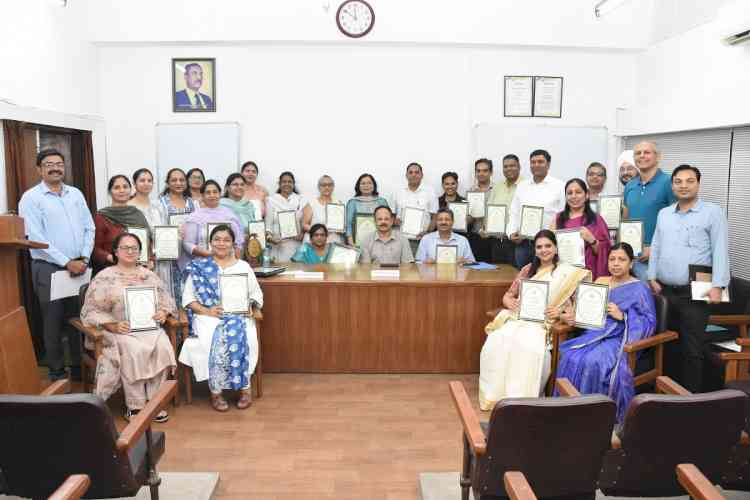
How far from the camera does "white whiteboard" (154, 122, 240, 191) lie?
6527 millimetres

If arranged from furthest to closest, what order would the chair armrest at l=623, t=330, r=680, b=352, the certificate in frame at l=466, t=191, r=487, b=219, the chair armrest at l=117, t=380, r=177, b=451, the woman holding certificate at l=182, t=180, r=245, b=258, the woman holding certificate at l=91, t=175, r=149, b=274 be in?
the certificate in frame at l=466, t=191, r=487, b=219
the woman holding certificate at l=182, t=180, r=245, b=258
the woman holding certificate at l=91, t=175, r=149, b=274
the chair armrest at l=623, t=330, r=680, b=352
the chair armrest at l=117, t=380, r=177, b=451

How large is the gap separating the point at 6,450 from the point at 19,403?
253 mm

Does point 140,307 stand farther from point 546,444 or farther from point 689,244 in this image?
point 689,244

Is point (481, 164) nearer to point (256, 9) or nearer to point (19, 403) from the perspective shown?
point (256, 9)

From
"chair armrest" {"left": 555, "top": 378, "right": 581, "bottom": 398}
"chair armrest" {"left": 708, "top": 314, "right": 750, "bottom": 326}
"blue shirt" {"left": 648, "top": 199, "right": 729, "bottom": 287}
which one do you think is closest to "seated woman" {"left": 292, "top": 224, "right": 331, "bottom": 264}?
"blue shirt" {"left": 648, "top": 199, "right": 729, "bottom": 287}

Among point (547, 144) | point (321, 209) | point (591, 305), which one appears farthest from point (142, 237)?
point (547, 144)

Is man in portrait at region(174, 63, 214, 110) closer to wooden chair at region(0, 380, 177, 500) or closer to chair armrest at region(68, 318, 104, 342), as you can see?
chair armrest at region(68, 318, 104, 342)

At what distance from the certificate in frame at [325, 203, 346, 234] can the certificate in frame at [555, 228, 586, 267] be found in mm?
2197

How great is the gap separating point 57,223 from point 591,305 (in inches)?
140

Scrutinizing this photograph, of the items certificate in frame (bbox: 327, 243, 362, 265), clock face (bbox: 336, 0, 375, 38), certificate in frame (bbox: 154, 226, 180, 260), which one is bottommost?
certificate in frame (bbox: 327, 243, 362, 265)

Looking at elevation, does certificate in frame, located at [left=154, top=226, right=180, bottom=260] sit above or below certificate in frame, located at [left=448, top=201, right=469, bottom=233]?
below

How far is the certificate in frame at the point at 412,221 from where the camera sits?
211 inches

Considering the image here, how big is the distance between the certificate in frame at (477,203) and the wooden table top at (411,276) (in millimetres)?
918

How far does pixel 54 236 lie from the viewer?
414 centimetres
